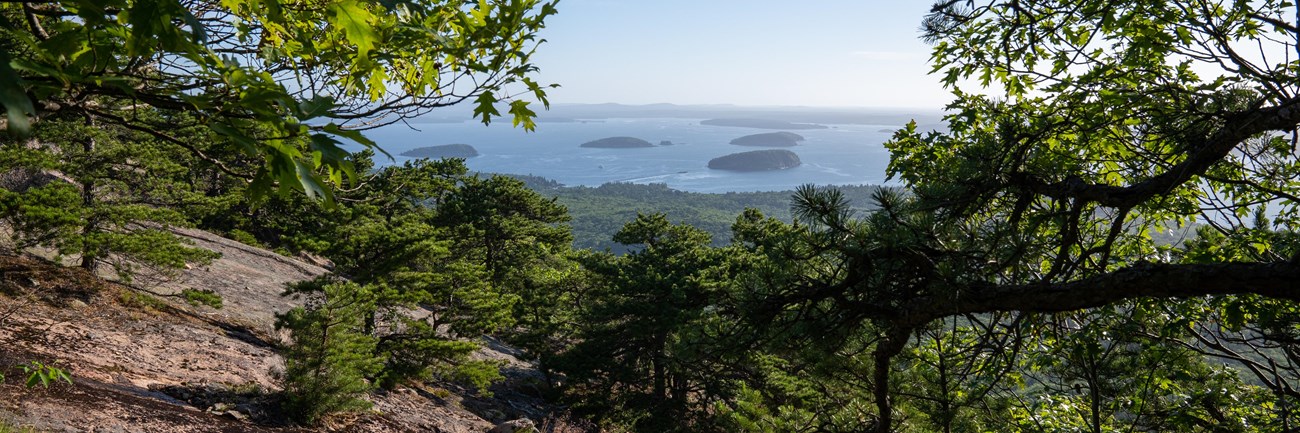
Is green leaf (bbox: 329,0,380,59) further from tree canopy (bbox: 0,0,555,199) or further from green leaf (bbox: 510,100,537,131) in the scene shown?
green leaf (bbox: 510,100,537,131)

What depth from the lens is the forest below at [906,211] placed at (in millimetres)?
2088

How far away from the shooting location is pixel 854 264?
3.26 m

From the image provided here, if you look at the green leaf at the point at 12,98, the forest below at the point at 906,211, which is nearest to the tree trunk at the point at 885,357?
the forest below at the point at 906,211

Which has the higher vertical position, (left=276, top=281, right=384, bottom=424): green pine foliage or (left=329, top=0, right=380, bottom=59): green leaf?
(left=329, top=0, right=380, bottom=59): green leaf

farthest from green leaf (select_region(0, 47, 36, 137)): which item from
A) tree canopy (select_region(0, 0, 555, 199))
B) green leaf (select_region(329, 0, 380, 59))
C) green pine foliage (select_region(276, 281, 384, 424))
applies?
green pine foliage (select_region(276, 281, 384, 424))

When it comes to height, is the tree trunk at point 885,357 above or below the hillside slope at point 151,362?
above

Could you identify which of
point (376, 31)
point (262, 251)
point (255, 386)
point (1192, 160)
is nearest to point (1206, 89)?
point (1192, 160)

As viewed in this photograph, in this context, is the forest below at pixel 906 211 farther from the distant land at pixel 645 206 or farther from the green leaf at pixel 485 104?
the distant land at pixel 645 206

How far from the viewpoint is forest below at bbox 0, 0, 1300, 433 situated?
2088 mm

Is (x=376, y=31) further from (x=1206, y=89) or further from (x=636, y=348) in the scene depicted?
(x=636, y=348)

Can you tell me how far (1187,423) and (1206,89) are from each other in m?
2.89

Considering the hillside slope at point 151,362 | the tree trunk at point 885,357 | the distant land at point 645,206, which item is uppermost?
the tree trunk at point 885,357

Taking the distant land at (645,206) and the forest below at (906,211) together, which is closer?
the forest below at (906,211)

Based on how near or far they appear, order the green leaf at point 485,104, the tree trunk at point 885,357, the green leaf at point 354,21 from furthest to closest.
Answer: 1. the tree trunk at point 885,357
2. the green leaf at point 485,104
3. the green leaf at point 354,21
